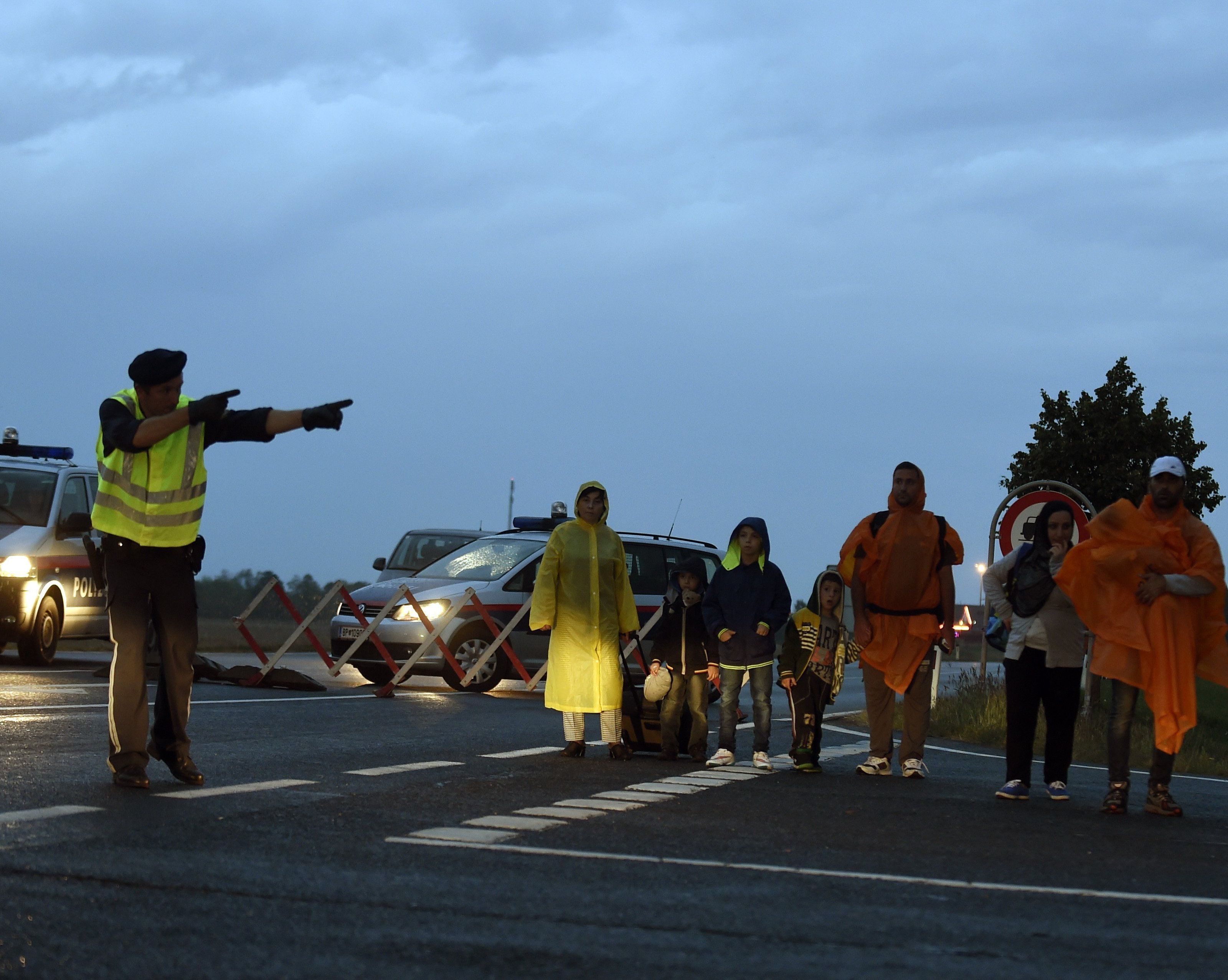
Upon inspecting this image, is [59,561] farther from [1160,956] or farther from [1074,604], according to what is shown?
[1160,956]

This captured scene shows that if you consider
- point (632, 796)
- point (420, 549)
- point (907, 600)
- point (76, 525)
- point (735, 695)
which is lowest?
point (632, 796)

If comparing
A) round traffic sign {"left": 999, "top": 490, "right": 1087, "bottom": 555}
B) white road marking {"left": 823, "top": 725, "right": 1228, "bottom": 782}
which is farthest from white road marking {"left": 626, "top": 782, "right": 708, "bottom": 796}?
round traffic sign {"left": 999, "top": 490, "right": 1087, "bottom": 555}

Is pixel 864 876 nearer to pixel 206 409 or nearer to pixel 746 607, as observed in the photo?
pixel 206 409

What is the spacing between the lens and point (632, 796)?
8.88 metres

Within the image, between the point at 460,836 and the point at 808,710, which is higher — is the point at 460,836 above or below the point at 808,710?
below

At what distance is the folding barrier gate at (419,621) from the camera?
1844 cm

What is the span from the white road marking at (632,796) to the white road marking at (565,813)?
59 cm

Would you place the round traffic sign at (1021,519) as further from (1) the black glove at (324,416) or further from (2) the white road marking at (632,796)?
(1) the black glove at (324,416)

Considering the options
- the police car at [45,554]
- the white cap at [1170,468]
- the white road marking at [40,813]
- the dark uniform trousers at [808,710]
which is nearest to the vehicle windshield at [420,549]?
the police car at [45,554]

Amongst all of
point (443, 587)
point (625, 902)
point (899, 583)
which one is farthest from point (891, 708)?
point (443, 587)

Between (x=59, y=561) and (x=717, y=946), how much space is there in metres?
15.9

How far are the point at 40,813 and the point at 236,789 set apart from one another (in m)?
1.46

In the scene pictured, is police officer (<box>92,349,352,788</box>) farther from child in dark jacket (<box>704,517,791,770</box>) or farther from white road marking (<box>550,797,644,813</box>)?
child in dark jacket (<box>704,517,791,770</box>)

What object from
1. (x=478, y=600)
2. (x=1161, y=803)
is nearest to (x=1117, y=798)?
(x=1161, y=803)
